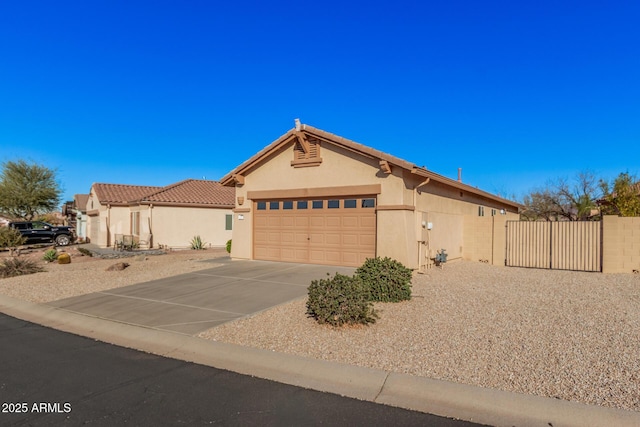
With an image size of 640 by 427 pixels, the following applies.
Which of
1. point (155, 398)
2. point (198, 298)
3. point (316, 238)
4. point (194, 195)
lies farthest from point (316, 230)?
point (194, 195)

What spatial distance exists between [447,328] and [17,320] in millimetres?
8424

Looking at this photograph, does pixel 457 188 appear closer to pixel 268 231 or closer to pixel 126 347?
pixel 268 231

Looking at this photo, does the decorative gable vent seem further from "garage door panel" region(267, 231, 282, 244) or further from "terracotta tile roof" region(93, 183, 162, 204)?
"terracotta tile roof" region(93, 183, 162, 204)

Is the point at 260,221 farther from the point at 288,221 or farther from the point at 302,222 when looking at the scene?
the point at 302,222

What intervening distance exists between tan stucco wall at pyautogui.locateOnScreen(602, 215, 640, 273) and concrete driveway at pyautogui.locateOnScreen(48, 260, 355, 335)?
8.70 meters

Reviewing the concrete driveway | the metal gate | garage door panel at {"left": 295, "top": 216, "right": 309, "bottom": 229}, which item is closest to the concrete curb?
the concrete driveway

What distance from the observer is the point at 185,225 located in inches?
1012

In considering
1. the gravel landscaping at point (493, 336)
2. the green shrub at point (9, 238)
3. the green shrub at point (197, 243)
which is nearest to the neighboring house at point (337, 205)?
the gravel landscaping at point (493, 336)

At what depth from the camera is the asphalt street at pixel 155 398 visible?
13.5 ft

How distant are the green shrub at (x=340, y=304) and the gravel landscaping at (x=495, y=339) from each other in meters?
0.17

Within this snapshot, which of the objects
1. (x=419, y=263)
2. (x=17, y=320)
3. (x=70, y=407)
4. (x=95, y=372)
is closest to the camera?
(x=70, y=407)

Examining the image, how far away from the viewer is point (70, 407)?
4.38 metres

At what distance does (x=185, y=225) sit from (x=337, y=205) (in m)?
14.3

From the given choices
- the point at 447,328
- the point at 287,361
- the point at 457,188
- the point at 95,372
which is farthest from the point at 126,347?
the point at 457,188
